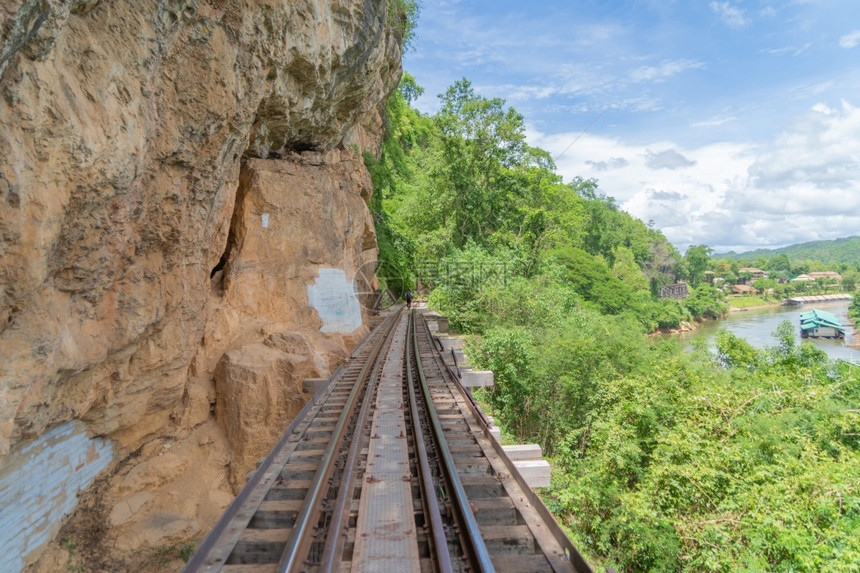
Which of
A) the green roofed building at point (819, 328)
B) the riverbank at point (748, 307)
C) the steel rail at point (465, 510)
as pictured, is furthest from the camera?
the riverbank at point (748, 307)

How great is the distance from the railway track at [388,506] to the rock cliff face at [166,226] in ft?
9.48

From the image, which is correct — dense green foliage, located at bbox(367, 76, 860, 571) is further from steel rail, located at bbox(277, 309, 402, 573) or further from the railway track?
steel rail, located at bbox(277, 309, 402, 573)

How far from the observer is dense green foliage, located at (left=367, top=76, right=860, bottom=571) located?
6.82 m

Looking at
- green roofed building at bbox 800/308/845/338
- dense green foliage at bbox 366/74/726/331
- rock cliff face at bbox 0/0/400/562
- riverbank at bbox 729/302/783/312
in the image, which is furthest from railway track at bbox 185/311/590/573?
riverbank at bbox 729/302/783/312

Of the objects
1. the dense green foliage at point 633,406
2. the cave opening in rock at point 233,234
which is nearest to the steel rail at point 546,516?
the dense green foliage at point 633,406

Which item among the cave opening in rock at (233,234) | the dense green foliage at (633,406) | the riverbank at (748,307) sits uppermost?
the cave opening in rock at (233,234)

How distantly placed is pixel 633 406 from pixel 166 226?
10494 millimetres

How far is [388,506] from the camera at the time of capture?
4688mm

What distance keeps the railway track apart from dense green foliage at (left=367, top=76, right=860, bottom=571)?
154 inches

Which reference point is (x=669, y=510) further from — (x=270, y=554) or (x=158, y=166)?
(x=158, y=166)

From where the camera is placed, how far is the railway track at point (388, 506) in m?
3.75

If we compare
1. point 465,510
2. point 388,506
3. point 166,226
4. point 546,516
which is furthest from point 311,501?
point 166,226

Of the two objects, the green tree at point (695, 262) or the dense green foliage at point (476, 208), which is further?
the green tree at point (695, 262)

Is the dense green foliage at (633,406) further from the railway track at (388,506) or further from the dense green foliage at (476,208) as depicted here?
the railway track at (388,506)
